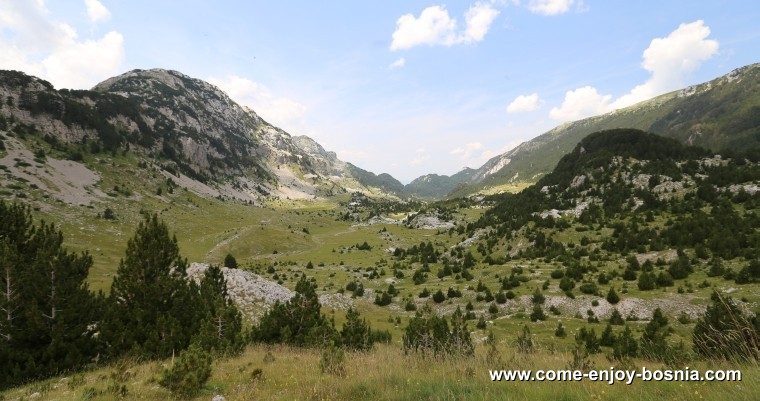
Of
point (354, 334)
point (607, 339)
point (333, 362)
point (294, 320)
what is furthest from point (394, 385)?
point (607, 339)

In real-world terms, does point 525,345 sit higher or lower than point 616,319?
higher

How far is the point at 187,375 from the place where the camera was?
29.3 ft

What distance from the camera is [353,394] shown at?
7656 mm

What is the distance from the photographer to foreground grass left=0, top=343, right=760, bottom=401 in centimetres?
627

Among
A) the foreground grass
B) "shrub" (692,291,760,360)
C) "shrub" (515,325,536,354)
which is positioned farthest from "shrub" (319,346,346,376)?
"shrub" (692,291,760,360)

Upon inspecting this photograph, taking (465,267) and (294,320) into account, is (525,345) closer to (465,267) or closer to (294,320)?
(294,320)

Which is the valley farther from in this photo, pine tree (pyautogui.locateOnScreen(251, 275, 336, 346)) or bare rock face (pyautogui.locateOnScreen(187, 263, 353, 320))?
bare rock face (pyautogui.locateOnScreen(187, 263, 353, 320))

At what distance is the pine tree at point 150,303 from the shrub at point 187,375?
6983mm

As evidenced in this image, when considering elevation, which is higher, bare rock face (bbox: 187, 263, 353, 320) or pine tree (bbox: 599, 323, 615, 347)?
bare rock face (bbox: 187, 263, 353, 320)

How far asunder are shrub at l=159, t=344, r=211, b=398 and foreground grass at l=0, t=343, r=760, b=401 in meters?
0.24

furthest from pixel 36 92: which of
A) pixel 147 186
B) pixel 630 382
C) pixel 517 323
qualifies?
pixel 630 382

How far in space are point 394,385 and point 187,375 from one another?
5.25 metres

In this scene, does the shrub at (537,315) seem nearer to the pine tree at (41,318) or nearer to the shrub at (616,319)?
the shrub at (616,319)

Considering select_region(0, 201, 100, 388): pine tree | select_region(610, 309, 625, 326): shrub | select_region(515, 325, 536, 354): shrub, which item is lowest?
select_region(610, 309, 625, 326): shrub
